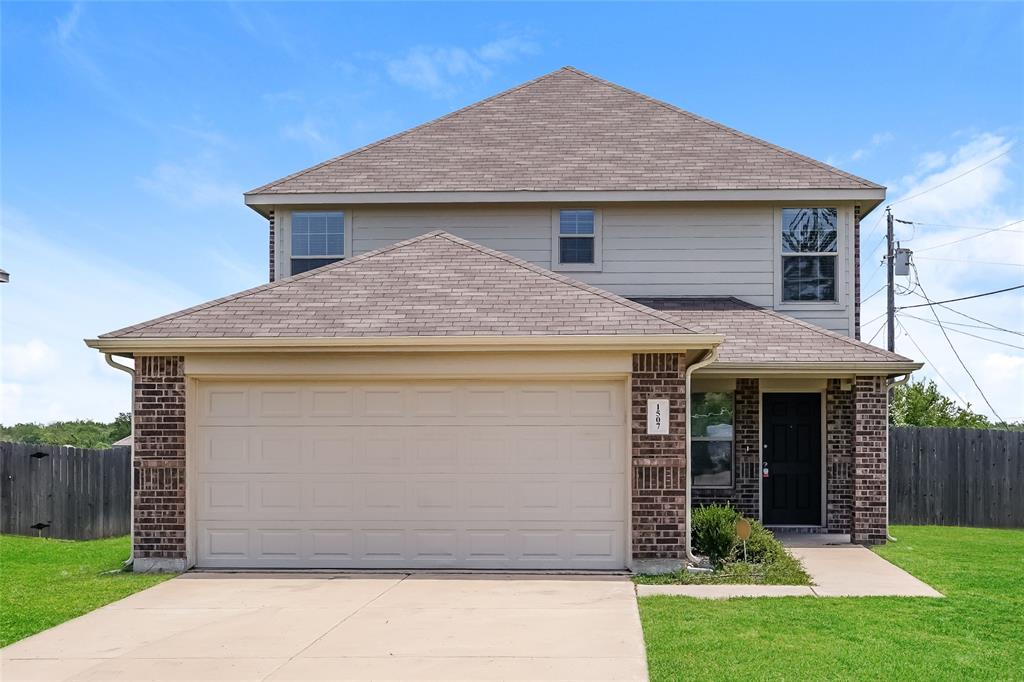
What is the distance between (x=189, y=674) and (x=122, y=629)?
6.03 ft

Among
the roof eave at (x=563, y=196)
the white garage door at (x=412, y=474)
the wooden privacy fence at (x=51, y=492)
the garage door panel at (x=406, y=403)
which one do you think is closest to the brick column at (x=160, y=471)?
the white garage door at (x=412, y=474)

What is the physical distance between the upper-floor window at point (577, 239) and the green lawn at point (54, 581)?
8.33 meters

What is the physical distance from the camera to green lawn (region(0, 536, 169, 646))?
9.16 meters

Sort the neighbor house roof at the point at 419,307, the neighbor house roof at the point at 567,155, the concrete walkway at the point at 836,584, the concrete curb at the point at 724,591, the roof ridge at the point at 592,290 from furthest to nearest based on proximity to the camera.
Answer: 1. the neighbor house roof at the point at 567,155
2. the roof ridge at the point at 592,290
3. the neighbor house roof at the point at 419,307
4. the concrete walkway at the point at 836,584
5. the concrete curb at the point at 724,591

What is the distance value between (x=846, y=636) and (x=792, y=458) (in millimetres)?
7348

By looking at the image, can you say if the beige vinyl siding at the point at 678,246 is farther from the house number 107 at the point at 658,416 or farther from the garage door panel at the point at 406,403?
the house number 107 at the point at 658,416

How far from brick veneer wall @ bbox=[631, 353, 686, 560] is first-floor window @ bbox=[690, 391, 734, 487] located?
153 inches

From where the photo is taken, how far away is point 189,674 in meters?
7.11

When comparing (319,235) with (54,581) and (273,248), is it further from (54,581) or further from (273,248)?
(54,581)

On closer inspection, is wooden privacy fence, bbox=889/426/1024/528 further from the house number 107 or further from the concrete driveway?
the concrete driveway

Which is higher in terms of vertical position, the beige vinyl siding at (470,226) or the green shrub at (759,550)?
the beige vinyl siding at (470,226)

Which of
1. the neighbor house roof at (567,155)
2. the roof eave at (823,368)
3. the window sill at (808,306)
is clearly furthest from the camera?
the neighbor house roof at (567,155)

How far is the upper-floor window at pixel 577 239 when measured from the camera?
52.9 ft

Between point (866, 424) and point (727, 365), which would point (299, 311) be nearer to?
point (727, 365)
